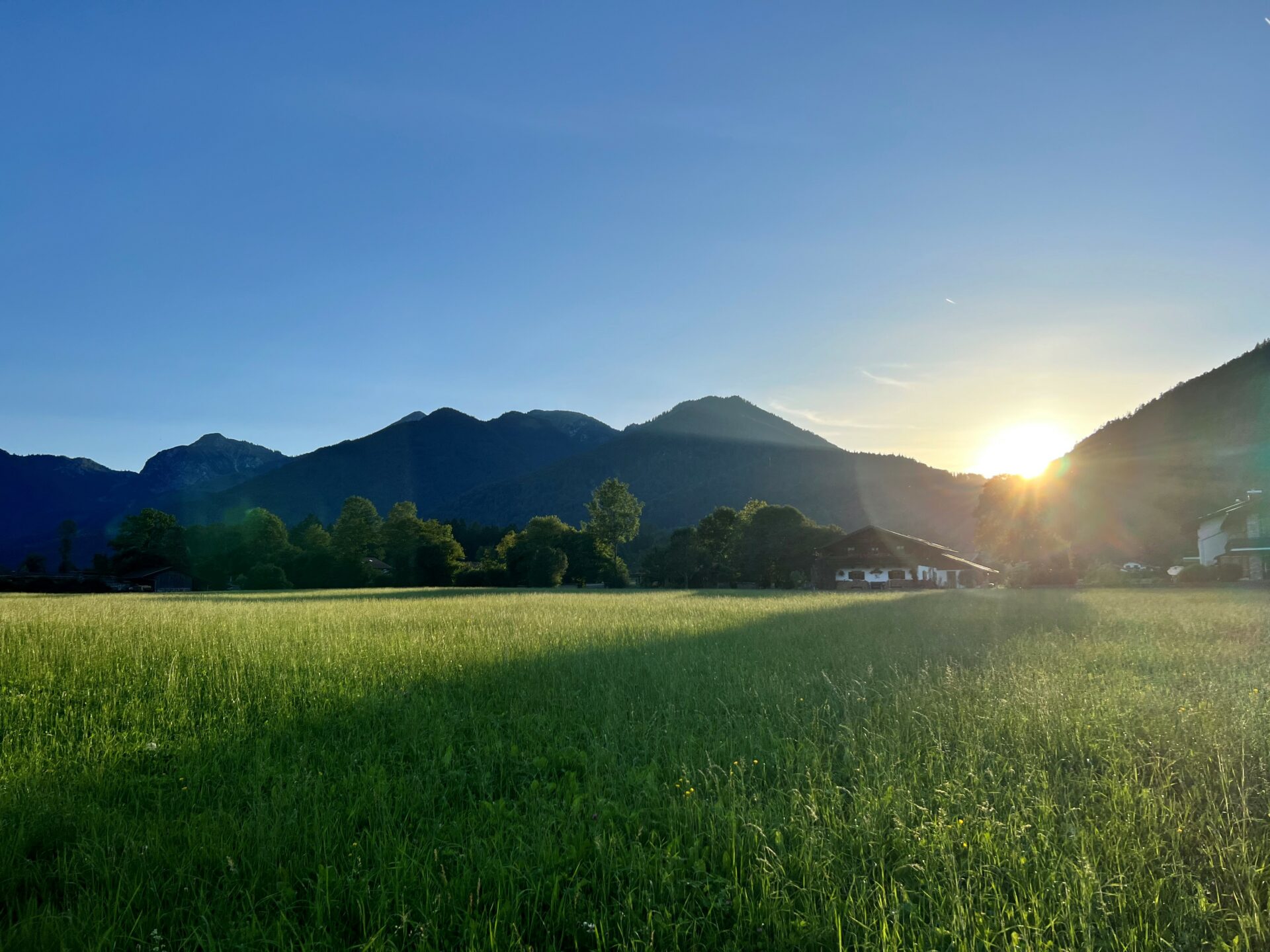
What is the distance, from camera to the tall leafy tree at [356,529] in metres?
83.0

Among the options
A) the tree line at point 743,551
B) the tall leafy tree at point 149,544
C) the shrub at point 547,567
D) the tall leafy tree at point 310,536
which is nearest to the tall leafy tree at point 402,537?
the tall leafy tree at point 310,536

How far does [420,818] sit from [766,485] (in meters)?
142

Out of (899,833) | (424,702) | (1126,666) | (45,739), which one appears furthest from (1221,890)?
(45,739)

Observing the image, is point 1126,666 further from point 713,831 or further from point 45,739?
point 45,739

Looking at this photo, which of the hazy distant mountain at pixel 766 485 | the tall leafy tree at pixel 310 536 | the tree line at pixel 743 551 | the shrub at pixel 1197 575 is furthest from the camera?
the hazy distant mountain at pixel 766 485

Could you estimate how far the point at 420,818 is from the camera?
371 centimetres

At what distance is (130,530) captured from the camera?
81250 millimetres

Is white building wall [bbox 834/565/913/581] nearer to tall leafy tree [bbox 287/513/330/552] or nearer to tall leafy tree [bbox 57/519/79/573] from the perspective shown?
tall leafy tree [bbox 287/513/330/552]

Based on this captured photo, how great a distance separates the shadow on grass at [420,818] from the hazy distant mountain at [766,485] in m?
113

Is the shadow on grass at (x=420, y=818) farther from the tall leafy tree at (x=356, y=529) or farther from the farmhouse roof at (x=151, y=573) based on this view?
the farmhouse roof at (x=151, y=573)

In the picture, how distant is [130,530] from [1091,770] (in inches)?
4006

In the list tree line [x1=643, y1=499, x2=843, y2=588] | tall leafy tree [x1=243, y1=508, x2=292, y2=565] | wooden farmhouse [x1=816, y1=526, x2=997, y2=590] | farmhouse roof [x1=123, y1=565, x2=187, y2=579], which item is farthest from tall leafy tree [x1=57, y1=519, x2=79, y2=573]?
wooden farmhouse [x1=816, y1=526, x2=997, y2=590]

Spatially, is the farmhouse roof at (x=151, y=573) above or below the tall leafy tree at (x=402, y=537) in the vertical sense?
below

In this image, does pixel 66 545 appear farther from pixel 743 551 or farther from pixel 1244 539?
pixel 1244 539
